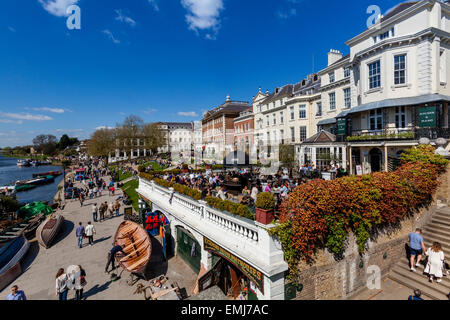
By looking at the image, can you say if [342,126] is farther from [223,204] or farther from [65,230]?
[65,230]

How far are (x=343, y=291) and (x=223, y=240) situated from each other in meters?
5.02

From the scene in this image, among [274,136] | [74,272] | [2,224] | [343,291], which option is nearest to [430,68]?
[343,291]

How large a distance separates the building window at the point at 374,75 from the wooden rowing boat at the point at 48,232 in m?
29.8

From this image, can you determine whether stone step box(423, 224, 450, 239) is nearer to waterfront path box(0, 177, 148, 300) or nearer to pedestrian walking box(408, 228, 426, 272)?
pedestrian walking box(408, 228, 426, 272)

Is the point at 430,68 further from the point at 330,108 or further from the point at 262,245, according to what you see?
the point at 262,245

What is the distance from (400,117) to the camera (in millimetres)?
18094

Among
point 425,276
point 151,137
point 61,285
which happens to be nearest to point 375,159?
point 425,276

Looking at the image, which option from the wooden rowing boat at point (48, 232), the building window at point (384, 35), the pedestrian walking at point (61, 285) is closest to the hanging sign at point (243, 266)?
the pedestrian walking at point (61, 285)

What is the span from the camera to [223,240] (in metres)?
7.41

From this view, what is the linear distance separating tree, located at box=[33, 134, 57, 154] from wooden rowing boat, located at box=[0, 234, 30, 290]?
6660 inches

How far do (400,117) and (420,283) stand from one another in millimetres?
15251

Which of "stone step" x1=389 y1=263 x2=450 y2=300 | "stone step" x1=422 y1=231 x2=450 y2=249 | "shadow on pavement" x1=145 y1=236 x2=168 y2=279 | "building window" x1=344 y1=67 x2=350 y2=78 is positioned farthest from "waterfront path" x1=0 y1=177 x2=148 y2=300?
"building window" x1=344 y1=67 x2=350 y2=78

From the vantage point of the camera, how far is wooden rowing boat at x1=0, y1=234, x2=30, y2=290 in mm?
11398

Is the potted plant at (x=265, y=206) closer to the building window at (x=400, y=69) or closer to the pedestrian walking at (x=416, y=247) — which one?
the pedestrian walking at (x=416, y=247)
